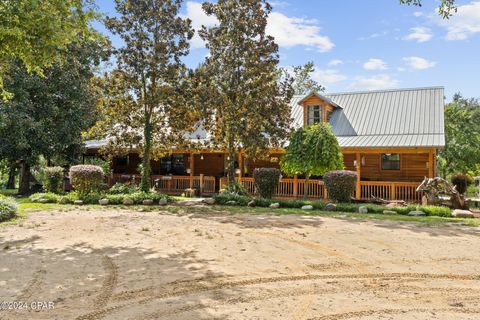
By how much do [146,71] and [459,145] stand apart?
25123mm

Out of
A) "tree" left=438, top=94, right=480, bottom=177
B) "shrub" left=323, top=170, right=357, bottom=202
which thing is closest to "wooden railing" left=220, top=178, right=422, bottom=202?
"shrub" left=323, top=170, right=357, bottom=202

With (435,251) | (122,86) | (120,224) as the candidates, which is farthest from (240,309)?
(122,86)

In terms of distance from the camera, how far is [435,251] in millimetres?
7887

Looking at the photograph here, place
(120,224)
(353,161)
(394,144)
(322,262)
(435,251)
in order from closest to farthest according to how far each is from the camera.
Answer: (322,262) < (435,251) < (120,224) < (394,144) < (353,161)

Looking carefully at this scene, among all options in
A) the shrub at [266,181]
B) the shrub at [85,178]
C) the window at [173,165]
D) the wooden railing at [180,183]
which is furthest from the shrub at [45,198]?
the window at [173,165]

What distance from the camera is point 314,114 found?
22.0 metres

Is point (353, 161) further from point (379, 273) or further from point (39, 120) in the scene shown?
point (39, 120)

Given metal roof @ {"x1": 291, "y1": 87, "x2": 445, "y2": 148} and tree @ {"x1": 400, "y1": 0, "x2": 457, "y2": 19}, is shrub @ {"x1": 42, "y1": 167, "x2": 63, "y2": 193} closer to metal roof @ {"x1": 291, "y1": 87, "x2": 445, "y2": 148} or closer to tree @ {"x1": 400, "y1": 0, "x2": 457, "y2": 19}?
metal roof @ {"x1": 291, "y1": 87, "x2": 445, "y2": 148}

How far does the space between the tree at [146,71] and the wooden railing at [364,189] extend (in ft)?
15.2

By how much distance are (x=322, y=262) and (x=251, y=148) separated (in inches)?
435

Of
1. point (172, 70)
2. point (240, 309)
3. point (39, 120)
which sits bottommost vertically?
point (240, 309)

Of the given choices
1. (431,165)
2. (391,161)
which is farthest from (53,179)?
(431,165)

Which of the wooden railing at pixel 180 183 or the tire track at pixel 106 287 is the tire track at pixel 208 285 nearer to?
the tire track at pixel 106 287

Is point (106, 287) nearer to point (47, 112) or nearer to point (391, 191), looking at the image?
point (391, 191)
